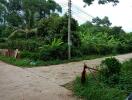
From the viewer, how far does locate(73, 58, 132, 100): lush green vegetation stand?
1018cm

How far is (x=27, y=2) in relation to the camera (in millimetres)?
46719

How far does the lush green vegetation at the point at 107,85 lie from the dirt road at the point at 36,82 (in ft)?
1.81

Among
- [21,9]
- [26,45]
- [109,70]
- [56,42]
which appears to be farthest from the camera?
[21,9]

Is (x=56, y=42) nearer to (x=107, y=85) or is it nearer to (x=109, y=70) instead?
(x=109, y=70)

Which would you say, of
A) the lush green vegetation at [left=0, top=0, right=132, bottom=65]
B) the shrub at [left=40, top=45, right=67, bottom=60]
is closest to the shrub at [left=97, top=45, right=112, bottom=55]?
the lush green vegetation at [left=0, top=0, right=132, bottom=65]

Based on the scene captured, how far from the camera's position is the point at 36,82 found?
515 inches

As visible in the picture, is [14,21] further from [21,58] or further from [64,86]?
[64,86]

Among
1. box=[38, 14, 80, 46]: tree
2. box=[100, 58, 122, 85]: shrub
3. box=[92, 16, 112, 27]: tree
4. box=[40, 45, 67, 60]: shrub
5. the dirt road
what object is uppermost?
box=[92, 16, 112, 27]: tree

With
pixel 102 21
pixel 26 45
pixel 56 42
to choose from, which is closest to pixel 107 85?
pixel 56 42

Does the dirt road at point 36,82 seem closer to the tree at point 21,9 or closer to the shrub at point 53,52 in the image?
the shrub at point 53,52

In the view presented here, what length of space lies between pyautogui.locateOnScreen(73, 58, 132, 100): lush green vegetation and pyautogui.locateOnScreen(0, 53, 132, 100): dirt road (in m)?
0.55

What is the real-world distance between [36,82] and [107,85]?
10.8 ft

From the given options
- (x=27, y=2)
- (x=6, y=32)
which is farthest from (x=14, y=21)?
(x=6, y=32)

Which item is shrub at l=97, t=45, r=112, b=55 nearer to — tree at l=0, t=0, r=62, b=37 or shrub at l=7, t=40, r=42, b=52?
shrub at l=7, t=40, r=42, b=52
